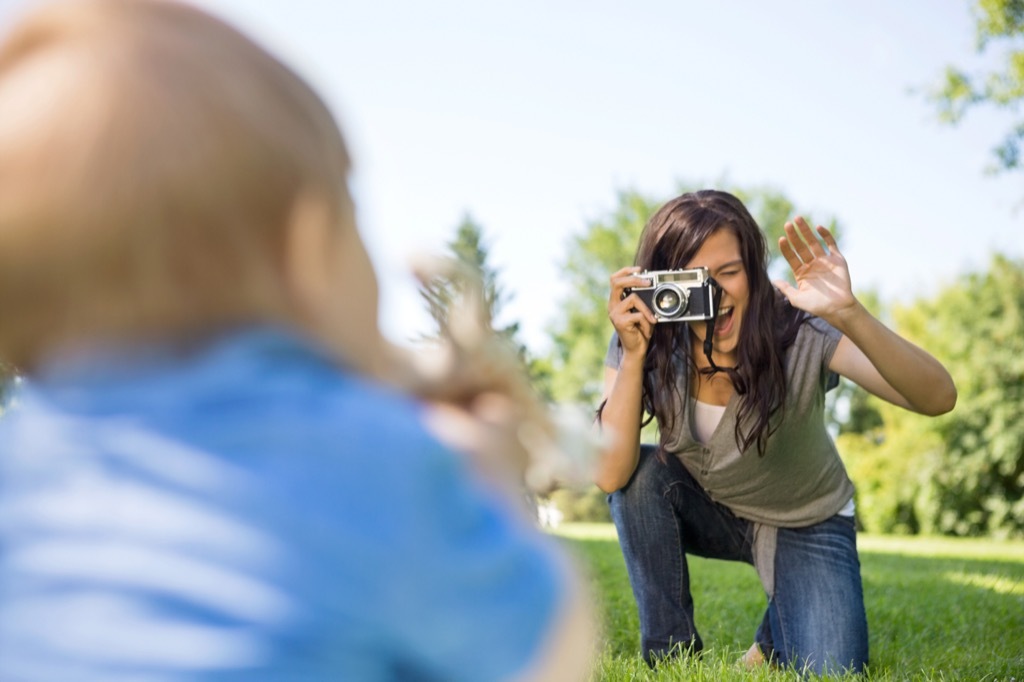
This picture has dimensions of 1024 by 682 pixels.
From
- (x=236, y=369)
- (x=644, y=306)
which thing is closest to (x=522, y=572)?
(x=236, y=369)

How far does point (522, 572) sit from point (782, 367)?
2.32 metres

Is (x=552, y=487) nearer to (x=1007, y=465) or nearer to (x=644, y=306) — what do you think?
(x=644, y=306)

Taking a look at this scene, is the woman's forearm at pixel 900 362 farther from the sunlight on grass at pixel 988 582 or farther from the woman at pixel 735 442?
the sunlight on grass at pixel 988 582

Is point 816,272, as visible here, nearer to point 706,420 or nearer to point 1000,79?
point 706,420

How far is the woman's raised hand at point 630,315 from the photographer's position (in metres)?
2.90

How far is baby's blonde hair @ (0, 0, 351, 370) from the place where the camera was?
2.14ft

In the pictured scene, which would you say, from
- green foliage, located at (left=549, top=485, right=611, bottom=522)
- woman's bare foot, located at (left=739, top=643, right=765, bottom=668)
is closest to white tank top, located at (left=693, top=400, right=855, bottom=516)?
woman's bare foot, located at (left=739, top=643, right=765, bottom=668)

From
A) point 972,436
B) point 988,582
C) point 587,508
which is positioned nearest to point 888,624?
point 988,582

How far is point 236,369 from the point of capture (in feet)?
2.23

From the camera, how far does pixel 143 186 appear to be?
2.14 ft

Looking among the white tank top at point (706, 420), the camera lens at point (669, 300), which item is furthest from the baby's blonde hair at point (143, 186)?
the white tank top at point (706, 420)

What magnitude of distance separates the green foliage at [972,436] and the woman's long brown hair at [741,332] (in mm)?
14672

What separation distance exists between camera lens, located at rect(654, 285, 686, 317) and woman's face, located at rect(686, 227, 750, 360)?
0.16 metres

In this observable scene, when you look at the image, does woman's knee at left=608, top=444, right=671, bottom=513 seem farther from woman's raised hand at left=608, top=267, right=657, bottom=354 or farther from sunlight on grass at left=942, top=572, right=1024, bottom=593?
sunlight on grass at left=942, top=572, right=1024, bottom=593
